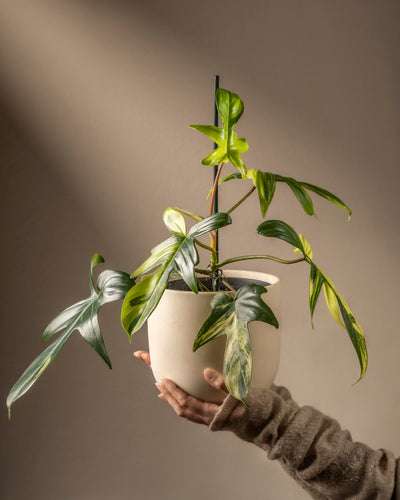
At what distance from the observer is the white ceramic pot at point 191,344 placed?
712 millimetres

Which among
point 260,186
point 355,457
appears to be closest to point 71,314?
point 260,186

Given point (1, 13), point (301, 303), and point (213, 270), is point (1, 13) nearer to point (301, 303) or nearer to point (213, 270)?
point (213, 270)

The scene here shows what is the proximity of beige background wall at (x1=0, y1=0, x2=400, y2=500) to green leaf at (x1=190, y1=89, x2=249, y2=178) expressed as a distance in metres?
0.73

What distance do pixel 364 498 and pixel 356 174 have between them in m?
0.96

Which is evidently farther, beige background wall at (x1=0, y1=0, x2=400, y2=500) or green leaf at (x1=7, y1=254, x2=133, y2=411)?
beige background wall at (x1=0, y1=0, x2=400, y2=500)

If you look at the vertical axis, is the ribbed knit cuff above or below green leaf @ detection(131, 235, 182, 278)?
below

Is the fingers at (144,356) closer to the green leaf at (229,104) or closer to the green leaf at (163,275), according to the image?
the green leaf at (163,275)

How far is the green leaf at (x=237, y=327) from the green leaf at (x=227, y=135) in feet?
0.65

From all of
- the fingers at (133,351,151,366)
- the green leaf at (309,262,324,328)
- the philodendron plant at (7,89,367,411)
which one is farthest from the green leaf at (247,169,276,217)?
the fingers at (133,351,151,366)

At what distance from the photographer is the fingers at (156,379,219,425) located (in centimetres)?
76

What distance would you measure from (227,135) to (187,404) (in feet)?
1.35

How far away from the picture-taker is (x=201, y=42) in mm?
1454

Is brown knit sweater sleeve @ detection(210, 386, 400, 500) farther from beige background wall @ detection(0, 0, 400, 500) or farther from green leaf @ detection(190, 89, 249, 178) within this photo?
beige background wall @ detection(0, 0, 400, 500)

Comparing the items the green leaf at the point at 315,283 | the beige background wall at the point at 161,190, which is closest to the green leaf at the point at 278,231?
the green leaf at the point at 315,283
